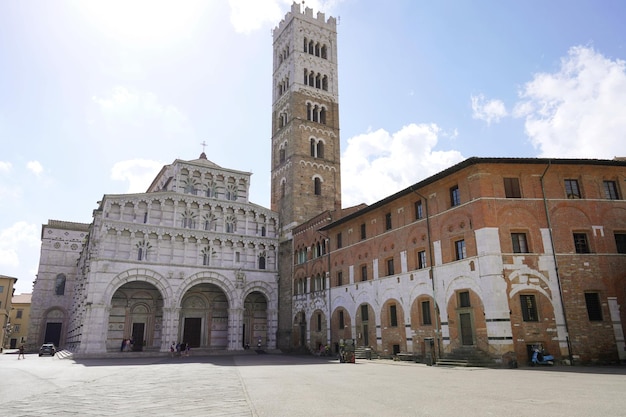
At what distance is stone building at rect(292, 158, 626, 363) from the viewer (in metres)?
20.8

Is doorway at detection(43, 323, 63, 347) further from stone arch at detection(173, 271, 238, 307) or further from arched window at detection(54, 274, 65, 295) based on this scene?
stone arch at detection(173, 271, 238, 307)

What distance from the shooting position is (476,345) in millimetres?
21344

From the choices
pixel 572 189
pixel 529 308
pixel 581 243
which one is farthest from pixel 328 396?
pixel 572 189

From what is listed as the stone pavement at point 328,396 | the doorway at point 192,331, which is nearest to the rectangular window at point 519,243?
the stone pavement at point 328,396

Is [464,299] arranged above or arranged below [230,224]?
below

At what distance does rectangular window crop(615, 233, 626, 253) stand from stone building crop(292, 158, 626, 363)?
0.18 ft

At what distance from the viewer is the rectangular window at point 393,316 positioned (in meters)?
27.8

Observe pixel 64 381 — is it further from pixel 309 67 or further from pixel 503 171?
pixel 309 67

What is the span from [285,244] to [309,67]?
22030mm

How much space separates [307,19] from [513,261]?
4243 cm

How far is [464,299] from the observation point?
2278 cm

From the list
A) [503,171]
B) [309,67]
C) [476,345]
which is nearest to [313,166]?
[309,67]

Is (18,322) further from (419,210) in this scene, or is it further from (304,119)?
(419,210)

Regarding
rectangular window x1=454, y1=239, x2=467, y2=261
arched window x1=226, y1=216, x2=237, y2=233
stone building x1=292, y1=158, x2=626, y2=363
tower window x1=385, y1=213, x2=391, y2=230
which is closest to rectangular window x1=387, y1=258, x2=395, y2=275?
stone building x1=292, y1=158, x2=626, y2=363
